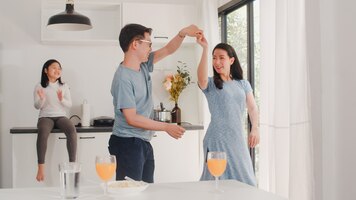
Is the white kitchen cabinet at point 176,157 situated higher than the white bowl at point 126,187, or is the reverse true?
the white bowl at point 126,187

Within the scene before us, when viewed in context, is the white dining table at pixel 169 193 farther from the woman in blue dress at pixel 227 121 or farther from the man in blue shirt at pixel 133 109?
the woman in blue dress at pixel 227 121

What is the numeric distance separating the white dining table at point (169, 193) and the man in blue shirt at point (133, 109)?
470 mm

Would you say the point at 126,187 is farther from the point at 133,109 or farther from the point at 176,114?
the point at 176,114

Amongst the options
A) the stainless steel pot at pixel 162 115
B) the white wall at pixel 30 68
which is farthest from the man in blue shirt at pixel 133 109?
the white wall at pixel 30 68

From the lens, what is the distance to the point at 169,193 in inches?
69.3

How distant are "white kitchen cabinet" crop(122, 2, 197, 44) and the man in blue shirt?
2.10m

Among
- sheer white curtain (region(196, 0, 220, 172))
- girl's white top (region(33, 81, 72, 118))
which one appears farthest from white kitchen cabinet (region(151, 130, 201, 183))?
girl's white top (region(33, 81, 72, 118))

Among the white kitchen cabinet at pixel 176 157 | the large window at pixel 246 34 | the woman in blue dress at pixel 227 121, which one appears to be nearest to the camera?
the woman in blue dress at pixel 227 121

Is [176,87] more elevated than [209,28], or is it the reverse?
[209,28]

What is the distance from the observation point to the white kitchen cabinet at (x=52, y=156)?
4.14 metres

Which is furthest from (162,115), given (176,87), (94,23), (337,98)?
(337,98)

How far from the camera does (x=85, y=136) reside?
424cm

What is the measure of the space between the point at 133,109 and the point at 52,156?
2.16 meters

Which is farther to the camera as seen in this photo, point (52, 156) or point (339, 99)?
point (52, 156)
